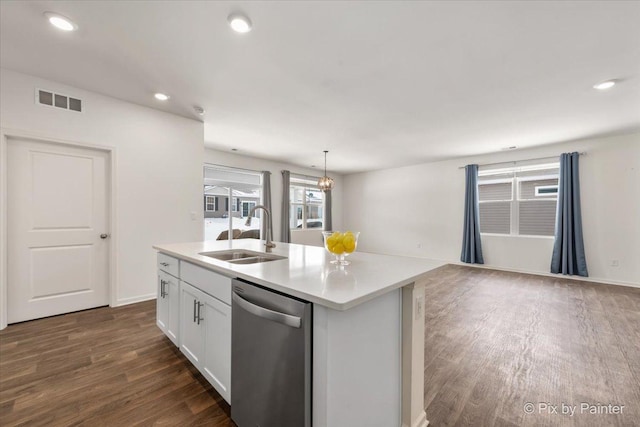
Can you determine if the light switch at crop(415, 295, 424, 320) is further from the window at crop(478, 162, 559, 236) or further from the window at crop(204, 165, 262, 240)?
the window at crop(478, 162, 559, 236)

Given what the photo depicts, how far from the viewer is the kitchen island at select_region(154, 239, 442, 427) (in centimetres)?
99

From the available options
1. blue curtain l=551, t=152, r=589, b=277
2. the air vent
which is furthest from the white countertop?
blue curtain l=551, t=152, r=589, b=277

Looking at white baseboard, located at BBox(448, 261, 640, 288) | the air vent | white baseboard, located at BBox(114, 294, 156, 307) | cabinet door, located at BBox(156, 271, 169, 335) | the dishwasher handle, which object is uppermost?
the air vent

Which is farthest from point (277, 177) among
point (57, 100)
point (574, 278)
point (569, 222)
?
point (574, 278)

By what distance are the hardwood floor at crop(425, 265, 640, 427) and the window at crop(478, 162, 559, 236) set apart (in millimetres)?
1746

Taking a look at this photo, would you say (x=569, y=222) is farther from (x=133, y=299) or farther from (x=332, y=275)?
(x=133, y=299)

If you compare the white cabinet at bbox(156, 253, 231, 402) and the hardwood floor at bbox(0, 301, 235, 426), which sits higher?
the white cabinet at bbox(156, 253, 231, 402)

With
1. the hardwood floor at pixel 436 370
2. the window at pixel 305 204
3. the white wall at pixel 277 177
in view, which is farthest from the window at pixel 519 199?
the window at pixel 305 204

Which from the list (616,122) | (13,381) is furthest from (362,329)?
(616,122)

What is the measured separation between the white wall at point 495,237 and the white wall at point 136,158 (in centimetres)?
547

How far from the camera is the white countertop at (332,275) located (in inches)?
39.2

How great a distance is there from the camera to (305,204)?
7.93 meters

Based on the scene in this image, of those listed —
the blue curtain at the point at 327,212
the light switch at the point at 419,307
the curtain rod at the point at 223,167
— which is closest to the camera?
the light switch at the point at 419,307

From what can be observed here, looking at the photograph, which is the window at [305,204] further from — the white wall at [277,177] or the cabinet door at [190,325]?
the cabinet door at [190,325]
